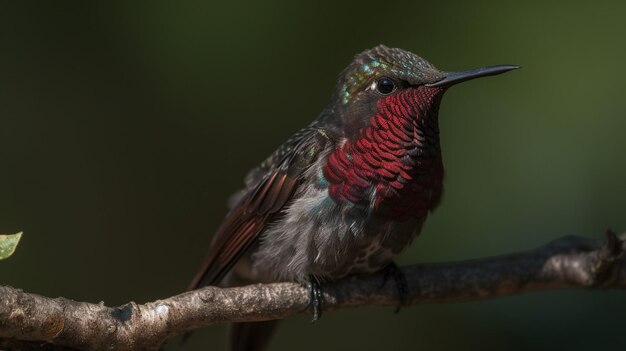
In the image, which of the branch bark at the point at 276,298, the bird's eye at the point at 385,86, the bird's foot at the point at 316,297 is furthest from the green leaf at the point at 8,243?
the bird's eye at the point at 385,86

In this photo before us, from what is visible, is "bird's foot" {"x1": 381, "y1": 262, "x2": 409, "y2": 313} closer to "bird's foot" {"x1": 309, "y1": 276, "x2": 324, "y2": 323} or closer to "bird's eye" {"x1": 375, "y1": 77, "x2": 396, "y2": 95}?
"bird's foot" {"x1": 309, "y1": 276, "x2": 324, "y2": 323}

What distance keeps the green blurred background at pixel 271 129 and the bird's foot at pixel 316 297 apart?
50.9 inches

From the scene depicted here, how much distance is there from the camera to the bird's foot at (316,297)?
4.08 meters

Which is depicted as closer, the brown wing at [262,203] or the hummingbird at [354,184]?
the hummingbird at [354,184]

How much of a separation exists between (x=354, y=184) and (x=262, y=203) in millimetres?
578

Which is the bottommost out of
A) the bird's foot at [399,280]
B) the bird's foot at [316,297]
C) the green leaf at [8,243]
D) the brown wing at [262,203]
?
the bird's foot at [399,280]

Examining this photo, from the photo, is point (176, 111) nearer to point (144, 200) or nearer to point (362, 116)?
point (144, 200)

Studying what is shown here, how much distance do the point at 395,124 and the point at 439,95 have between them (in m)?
0.23

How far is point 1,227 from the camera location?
5.14 metres

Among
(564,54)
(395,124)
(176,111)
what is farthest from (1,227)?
(564,54)

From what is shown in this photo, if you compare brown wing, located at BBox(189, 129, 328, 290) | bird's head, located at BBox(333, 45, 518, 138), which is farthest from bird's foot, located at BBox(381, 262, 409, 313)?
bird's head, located at BBox(333, 45, 518, 138)

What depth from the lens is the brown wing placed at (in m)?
4.23

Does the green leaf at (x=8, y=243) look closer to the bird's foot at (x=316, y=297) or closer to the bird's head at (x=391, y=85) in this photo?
the bird's foot at (x=316, y=297)

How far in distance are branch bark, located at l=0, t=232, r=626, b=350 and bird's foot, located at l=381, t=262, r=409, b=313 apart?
2 centimetres
